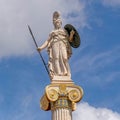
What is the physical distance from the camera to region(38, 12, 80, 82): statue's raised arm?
20.1 metres

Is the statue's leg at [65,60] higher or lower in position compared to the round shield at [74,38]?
lower

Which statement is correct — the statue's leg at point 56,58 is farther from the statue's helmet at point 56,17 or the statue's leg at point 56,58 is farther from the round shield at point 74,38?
the statue's helmet at point 56,17

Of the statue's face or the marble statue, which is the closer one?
A: the marble statue

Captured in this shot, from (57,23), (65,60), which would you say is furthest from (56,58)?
(57,23)

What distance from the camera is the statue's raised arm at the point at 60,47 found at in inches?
791

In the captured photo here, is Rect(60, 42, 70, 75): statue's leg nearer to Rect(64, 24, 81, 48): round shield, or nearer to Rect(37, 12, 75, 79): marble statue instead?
Rect(37, 12, 75, 79): marble statue

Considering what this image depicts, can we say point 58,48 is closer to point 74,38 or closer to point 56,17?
point 74,38

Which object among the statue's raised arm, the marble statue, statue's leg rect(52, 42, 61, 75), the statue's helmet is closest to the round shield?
the statue's raised arm

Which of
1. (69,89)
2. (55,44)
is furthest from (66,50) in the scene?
(69,89)

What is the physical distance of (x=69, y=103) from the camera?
19.5 m

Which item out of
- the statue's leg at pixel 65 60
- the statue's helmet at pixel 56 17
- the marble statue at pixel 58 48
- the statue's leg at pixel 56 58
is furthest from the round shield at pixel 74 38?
the statue's leg at pixel 56 58

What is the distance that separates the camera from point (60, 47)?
2042 cm

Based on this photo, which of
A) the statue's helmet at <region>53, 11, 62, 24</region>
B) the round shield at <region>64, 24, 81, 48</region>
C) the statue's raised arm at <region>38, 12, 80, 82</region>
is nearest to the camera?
the statue's raised arm at <region>38, 12, 80, 82</region>

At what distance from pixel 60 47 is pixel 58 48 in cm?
10
